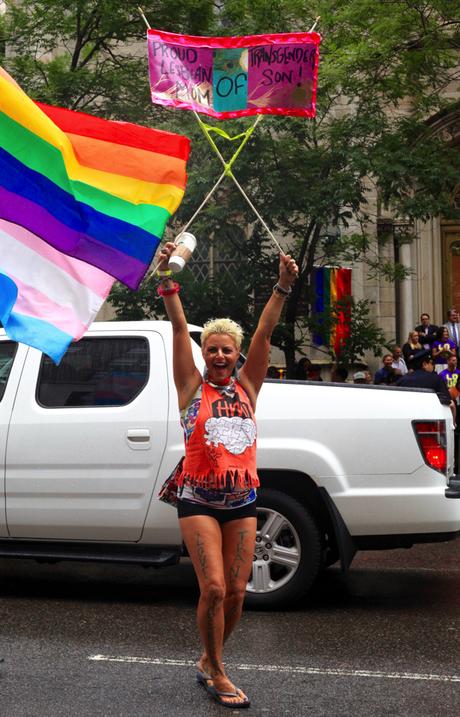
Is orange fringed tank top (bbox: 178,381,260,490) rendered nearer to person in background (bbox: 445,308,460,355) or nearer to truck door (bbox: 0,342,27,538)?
truck door (bbox: 0,342,27,538)

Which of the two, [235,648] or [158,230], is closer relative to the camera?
[158,230]

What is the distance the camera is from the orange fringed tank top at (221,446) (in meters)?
4.99

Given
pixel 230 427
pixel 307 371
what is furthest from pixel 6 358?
pixel 307 371

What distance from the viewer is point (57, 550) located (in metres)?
7.40

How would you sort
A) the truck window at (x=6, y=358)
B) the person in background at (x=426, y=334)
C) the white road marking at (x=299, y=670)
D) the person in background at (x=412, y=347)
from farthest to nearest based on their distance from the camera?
the person in background at (x=426, y=334) → the person in background at (x=412, y=347) → the truck window at (x=6, y=358) → the white road marking at (x=299, y=670)

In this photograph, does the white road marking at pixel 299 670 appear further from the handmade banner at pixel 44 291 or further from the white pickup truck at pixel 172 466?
the handmade banner at pixel 44 291

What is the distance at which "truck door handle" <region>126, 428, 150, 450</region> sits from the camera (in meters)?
7.24

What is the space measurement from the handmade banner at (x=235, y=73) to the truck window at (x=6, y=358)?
6.81 ft

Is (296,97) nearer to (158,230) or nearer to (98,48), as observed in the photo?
(158,230)

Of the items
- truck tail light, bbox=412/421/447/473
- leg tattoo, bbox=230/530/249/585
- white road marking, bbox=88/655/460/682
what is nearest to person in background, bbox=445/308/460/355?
truck tail light, bbox=412/421/447/473

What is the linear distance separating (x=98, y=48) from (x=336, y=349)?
5.88m

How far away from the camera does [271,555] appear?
7129 mm

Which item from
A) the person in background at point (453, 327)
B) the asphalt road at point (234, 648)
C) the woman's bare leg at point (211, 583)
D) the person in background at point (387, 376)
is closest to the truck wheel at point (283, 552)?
the asphalt road at point (234, 648)

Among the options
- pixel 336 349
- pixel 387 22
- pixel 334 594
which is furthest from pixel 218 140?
pixel 334 594
